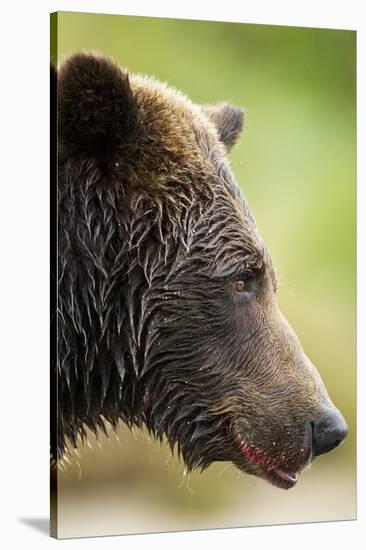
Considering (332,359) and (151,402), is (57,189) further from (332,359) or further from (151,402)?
(332,359)

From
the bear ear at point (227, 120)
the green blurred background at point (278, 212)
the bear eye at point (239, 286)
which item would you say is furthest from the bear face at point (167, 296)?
the green blurred background at point (278, 212)

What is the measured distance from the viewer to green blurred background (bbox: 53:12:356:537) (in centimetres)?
797

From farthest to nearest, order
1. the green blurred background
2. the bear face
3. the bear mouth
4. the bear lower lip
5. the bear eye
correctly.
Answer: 1. the green blurred background
2. the bear lower lip
3. the bear mouth
4. the bear eye
5. the bear face

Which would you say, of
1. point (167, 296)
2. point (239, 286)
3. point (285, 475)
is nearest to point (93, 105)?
point (167, 296)

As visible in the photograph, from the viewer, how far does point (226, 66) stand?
8.57m

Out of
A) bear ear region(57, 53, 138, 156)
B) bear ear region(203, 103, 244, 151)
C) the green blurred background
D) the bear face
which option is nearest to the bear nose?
the bear face

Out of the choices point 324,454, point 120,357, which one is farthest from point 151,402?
point 324,454

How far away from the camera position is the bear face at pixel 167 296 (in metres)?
7.14

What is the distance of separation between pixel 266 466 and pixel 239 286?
3.93 ft

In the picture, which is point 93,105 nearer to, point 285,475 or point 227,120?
point 227,120

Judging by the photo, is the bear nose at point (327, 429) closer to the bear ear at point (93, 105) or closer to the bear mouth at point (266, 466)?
the bear mouth at point (266, 466)

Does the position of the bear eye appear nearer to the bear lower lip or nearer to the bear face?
the bear face

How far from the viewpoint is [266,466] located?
774cm

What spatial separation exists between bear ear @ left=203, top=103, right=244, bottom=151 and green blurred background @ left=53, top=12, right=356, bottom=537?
0.14m
